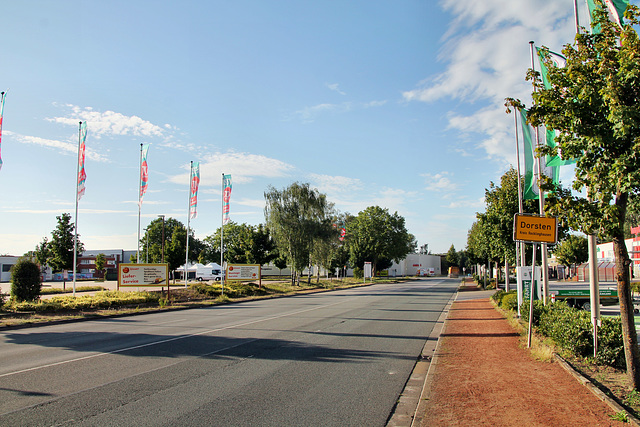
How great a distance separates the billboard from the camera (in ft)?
86.8

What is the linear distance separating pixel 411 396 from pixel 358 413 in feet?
4.13

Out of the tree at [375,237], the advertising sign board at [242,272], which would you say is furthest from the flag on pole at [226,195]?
the tree at [375,237]

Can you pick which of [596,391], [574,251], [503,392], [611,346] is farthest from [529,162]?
[574,251]

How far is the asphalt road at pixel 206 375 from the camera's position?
18.6 ft

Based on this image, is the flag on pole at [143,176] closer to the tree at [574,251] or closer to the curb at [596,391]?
the curb at [596,391]

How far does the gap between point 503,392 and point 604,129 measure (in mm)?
4097

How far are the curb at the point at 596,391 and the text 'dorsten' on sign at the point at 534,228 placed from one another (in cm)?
257

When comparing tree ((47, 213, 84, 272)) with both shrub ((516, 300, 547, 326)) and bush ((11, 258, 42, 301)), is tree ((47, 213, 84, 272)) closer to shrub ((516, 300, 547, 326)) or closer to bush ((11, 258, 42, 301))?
bush ((11, 258, 42, 301))

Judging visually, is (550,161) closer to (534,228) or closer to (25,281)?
(534,228)

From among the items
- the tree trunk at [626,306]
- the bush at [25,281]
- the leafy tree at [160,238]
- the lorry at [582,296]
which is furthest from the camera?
the leafy tree at [160,238]

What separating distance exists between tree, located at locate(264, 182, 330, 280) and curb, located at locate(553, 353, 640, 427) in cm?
3965

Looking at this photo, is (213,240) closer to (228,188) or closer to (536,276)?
(228,188)

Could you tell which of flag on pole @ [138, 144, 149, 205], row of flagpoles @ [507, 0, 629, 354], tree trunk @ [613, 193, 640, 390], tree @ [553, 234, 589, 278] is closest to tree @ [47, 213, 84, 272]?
flag on pole @ [138, 144, 149, 205]

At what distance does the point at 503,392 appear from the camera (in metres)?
6.45
